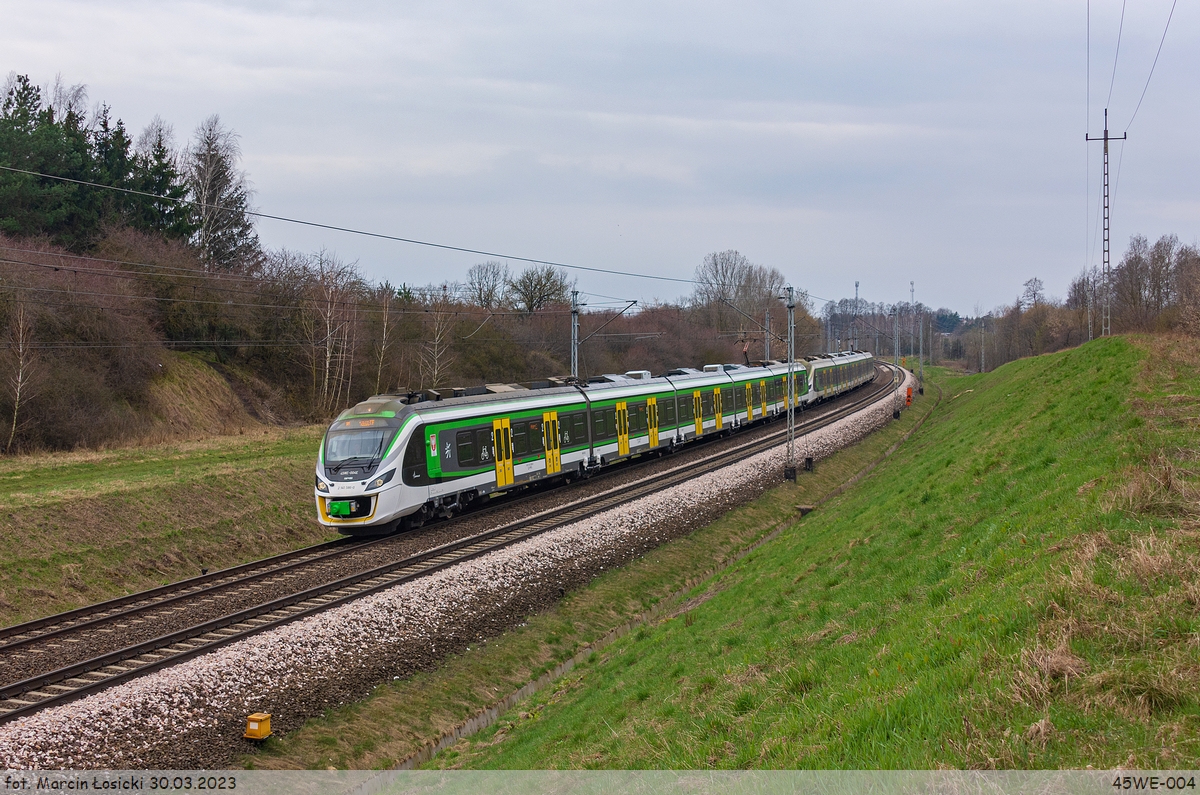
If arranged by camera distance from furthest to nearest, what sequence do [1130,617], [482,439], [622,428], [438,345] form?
[438,345]
[622,428]
[482,439]
[1130,617]

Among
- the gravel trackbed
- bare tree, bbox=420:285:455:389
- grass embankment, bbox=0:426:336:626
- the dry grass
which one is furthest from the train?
bare tree, bbox=420:285:455:389

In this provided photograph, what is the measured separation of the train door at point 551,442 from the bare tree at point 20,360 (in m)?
18.0

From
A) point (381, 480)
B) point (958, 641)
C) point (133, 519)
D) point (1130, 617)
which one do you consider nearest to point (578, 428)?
point (381, 480)

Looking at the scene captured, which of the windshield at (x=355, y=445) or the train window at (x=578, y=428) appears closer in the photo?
the windshield at (x=355, y=445)

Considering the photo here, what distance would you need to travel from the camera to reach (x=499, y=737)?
1173 cm

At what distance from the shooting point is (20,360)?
28.9m

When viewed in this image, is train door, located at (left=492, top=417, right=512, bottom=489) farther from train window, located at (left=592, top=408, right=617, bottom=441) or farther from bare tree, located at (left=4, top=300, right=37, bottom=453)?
bare tree, located at (left=4, top=300, right=37, bottom=453)

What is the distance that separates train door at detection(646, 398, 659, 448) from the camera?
114ft

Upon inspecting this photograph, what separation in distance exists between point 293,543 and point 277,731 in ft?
45.0

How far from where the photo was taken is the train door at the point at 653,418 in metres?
34.8

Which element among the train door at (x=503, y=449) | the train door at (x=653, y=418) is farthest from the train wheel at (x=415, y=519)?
the train door at (x=653, y=418)

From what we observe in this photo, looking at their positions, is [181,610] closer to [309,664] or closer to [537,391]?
[309,664]

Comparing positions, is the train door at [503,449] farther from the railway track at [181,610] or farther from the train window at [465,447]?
the railway track at [181,610]

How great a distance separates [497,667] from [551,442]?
1331 cm
